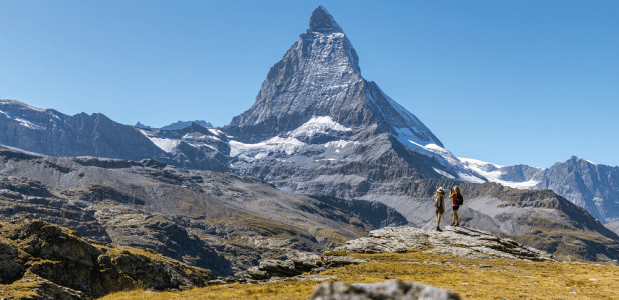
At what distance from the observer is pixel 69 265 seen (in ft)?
98.8

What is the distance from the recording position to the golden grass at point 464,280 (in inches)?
912

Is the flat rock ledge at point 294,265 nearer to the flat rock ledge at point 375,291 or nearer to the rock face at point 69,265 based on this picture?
the rock face at point 69,265

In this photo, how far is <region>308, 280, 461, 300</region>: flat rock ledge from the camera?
928cm

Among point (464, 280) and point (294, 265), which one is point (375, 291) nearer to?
point (464, 280)

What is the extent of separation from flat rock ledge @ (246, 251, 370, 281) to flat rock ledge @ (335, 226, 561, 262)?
6.20m

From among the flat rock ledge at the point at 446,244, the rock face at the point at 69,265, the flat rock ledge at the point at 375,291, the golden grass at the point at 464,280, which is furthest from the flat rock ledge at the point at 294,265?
the flat rock ledge at the point at 375,291

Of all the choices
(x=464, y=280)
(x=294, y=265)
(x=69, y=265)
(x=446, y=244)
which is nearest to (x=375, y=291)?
(x=464, y=280)

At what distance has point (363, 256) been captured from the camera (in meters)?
39.4

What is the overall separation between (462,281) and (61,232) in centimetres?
2670

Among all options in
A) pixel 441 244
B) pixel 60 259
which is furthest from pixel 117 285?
pixel 441 244

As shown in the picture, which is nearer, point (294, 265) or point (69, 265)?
point (69, 265)

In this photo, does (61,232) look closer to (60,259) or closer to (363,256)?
(60,259)

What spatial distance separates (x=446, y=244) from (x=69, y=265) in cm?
3355

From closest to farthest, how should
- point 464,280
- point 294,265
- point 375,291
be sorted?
1. point 375,291
2. point 464,280
3. point 294,265
